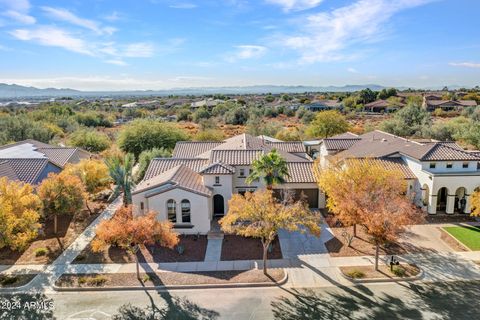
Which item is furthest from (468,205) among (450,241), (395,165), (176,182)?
(176,182)

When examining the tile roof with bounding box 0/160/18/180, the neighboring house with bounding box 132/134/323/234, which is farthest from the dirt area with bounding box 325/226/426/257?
the tile roof with bounding box 0/160/18/180

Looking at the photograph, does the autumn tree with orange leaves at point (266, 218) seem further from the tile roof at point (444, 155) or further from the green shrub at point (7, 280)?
the tile roof at point (444, 155)

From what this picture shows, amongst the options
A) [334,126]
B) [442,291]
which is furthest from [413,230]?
[334,126]

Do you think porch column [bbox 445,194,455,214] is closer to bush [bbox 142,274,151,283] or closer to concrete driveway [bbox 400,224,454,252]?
concrete driveway [bbox 400,224,454,252]

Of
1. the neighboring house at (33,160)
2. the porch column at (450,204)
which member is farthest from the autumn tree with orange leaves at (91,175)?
the porch column at (450,204)

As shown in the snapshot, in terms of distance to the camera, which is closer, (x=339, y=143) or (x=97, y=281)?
(x=97, y=281)

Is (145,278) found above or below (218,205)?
below

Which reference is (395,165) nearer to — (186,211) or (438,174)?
(438,174)
